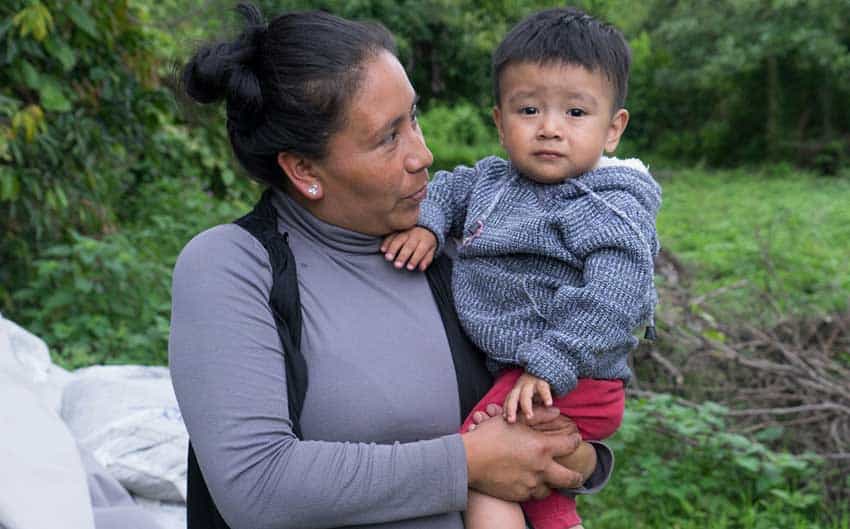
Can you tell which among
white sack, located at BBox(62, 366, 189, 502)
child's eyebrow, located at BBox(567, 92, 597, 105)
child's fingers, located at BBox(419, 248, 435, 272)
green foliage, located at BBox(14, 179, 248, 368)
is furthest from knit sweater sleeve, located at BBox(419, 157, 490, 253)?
green foliage, located at BBox(14, 179, 248, 368)

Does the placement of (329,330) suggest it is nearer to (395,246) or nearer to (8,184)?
(395,246)

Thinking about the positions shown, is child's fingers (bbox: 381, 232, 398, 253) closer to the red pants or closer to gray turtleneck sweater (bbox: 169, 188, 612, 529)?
gray turtleneck sweater (bbox: 169, 188, 612, 529)

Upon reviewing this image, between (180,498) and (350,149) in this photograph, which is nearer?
(350,149)

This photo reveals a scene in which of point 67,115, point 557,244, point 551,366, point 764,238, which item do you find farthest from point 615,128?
point 764,238

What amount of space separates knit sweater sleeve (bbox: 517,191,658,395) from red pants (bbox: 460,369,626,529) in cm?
5

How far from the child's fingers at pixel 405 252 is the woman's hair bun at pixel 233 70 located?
36cm

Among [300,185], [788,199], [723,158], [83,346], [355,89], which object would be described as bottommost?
[723,158]

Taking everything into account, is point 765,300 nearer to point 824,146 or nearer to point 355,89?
point 355,89

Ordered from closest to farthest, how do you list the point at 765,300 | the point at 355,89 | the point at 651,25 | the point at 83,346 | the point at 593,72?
1. the point at 355,89
2. the point at 593,72
3. the point at 83,346
4. the point at 765,300
5. the point at 651,25

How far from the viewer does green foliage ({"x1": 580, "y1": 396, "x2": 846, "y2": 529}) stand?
372cm

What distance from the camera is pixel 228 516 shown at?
5.44 feet

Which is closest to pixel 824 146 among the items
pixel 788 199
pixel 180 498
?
pixel 788 199

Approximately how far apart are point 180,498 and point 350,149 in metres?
1.71

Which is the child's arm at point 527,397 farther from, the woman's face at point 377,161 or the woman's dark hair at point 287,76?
the woman's dark hair at point 287,76
